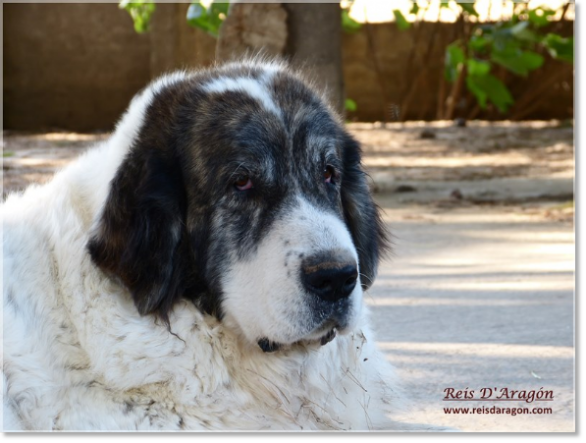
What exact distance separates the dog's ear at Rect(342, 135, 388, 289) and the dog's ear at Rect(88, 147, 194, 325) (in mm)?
652

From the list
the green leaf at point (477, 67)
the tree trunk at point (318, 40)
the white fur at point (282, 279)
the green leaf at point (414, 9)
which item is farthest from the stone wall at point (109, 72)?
Answer: the white fur at point (282, 279)

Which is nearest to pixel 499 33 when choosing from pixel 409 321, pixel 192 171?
pixel 409 321

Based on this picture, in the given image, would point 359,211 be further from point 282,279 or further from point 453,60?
point 453,60

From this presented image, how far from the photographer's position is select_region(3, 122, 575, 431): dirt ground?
378cm

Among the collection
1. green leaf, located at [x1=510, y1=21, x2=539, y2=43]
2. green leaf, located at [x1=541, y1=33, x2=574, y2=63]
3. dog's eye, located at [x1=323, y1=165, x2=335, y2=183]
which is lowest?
dog's eye, located at [x1=323, y1=165, x2=335, y2=183]

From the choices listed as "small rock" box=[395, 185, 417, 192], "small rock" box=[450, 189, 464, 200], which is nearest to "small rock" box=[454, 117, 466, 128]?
"small rock" box=[395, 185, 417, 192]

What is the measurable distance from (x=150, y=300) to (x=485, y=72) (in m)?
10.8

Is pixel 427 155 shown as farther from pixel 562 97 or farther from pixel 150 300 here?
pixel 150 300

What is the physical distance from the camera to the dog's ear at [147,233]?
2.84 meters

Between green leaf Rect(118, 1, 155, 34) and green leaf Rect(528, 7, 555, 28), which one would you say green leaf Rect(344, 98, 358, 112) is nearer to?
green leaf Rect(528, 7, 555, 28)

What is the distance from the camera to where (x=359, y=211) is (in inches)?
131

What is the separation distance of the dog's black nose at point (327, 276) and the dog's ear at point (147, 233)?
0.48 metres

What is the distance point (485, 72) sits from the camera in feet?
42.2

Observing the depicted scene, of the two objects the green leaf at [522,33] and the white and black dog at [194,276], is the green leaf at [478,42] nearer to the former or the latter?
the green leaf at [522,33]
